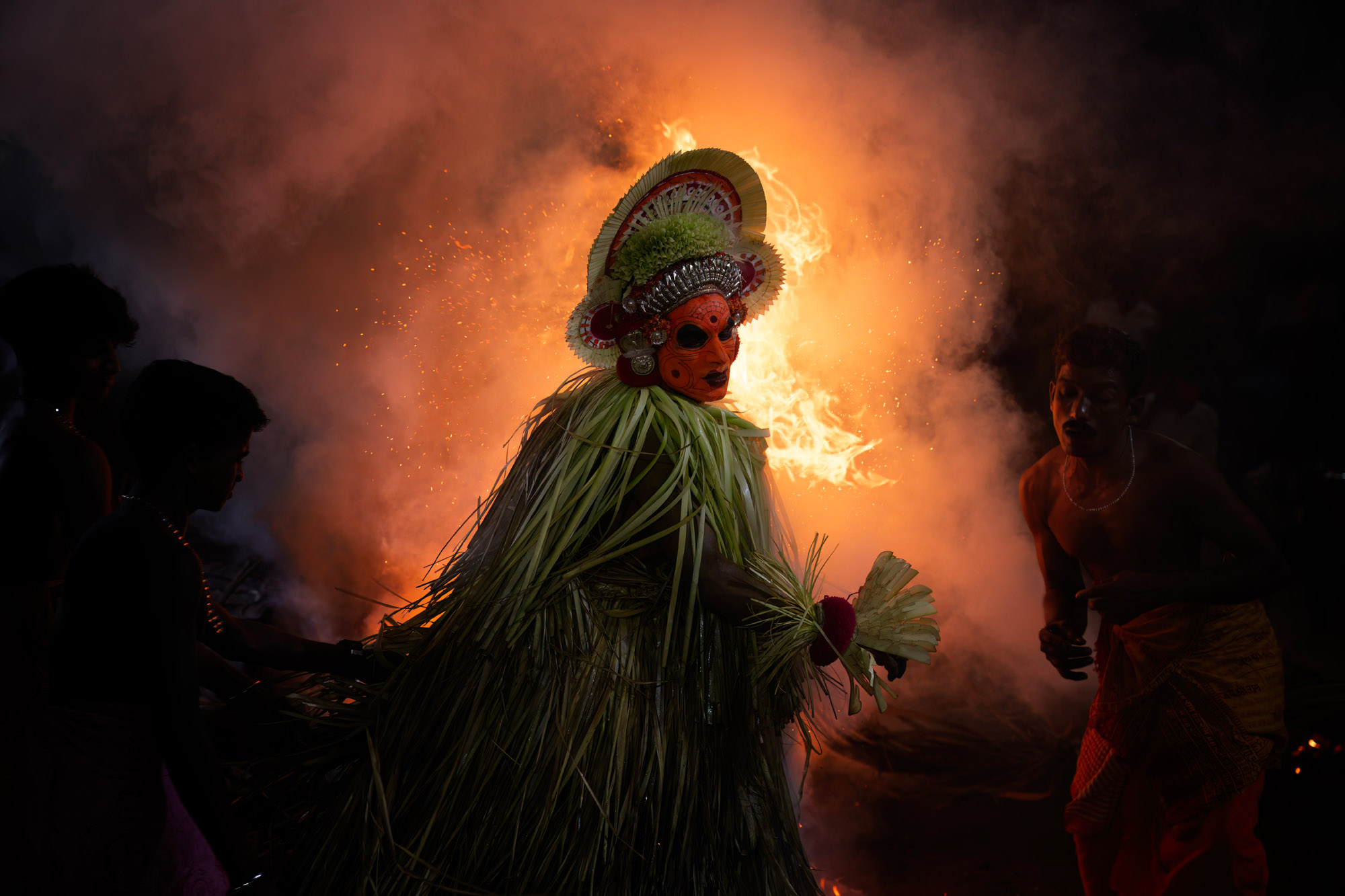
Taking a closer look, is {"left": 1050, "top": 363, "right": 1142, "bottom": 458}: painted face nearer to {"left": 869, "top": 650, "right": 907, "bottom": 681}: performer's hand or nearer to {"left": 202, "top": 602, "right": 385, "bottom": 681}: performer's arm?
{"left": 869, "top": 650, "right": 907, "bottom": 681}: performer's hand

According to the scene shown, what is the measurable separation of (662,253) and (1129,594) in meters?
1.86

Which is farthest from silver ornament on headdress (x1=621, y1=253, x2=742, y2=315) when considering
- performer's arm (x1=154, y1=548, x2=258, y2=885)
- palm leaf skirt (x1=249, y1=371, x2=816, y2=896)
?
performer's arm (x1=154, y1=548, x2=258, y2=885)

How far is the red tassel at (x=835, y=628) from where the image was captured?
173 cm

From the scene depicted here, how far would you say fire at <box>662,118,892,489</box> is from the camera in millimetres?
4043

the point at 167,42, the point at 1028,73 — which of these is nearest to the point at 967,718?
the point at 1028,73

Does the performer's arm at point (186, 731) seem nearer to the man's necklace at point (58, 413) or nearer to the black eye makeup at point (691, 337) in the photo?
the man's necklace at point (58, 413)

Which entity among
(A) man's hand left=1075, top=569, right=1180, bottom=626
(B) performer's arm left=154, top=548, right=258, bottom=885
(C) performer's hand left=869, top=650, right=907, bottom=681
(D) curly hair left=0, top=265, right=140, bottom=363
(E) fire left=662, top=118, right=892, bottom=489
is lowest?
(B) performer's arm left=154, top=548, right=258, bottom=885

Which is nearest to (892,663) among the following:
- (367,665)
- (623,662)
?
(623,662)

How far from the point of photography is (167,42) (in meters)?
4.09

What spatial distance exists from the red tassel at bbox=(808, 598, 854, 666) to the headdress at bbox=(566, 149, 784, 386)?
870 mm

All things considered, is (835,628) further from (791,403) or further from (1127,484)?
Answer: (791,403)

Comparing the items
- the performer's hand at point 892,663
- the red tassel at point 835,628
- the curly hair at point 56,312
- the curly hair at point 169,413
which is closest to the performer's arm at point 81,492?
the curly hair at point 56,312

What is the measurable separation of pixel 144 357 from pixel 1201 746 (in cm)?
563

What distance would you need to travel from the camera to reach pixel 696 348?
7.14 feet
